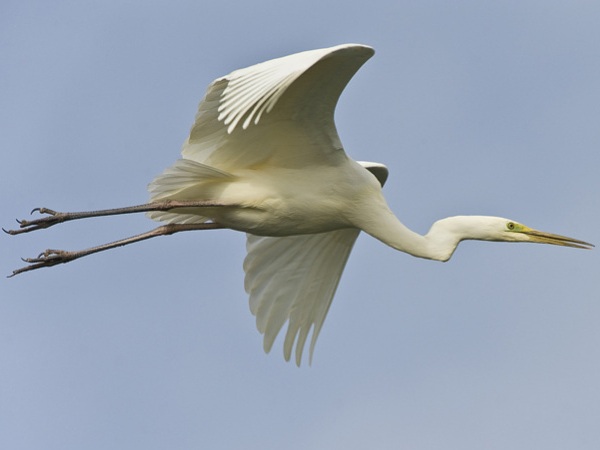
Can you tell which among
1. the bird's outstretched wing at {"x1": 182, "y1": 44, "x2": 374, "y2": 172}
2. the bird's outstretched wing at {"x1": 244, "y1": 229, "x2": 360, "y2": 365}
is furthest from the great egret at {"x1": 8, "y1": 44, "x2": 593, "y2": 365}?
the bird's outstretched wing at {"x1": 244, "y1": 229, "x2": 360, "y2": 365}

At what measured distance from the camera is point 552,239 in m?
17.2

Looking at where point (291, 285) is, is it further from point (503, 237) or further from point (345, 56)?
point (345, 56)

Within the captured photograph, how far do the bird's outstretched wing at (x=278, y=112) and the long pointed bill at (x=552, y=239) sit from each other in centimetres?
240

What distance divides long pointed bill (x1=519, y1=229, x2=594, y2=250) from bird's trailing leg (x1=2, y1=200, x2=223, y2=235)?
3.49 metres

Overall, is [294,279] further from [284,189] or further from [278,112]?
[278,112]

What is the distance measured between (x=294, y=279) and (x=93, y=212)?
286 centimetres

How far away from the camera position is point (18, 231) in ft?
55.8

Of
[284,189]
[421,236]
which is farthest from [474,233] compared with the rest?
[284,189]

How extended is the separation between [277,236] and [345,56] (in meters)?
2.78

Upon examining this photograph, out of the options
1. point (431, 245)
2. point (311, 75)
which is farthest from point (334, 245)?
point (311, 75)

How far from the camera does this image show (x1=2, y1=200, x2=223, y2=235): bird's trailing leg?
54.1ft

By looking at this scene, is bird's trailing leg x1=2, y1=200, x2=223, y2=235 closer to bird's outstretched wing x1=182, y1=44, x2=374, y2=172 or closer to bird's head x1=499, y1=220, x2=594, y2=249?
bird's outstretched wing x1=182, y1=44, x2=374, y2=172

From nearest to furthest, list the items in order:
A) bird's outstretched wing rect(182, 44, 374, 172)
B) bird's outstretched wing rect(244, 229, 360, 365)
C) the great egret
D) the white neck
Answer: bird's outstretched wing rect(182, 44, 374, 172)
the great egret
the white neck
bird's outstretched wing rect(244, 229, 360, 365)

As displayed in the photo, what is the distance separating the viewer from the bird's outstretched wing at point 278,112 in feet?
46.1
